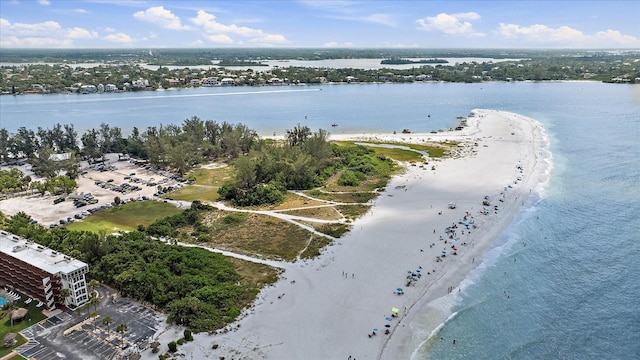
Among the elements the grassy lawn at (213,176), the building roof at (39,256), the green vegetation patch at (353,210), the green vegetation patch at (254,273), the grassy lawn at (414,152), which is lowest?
the green vegetation patch at (254,273)

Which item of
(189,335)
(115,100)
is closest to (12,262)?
(189,335)

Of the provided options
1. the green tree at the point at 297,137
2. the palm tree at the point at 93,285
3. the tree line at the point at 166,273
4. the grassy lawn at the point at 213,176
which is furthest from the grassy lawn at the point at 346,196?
the palm tree at the point at 93,285

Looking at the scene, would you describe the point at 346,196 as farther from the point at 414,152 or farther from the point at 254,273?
the point at 414,152

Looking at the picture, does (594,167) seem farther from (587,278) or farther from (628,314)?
(628,314)

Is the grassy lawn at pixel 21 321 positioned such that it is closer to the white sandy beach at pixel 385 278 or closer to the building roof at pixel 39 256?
the building roof at pixel 39 256

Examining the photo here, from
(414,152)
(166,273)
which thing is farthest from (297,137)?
(166,273)

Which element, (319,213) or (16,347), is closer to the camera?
(16,347)
